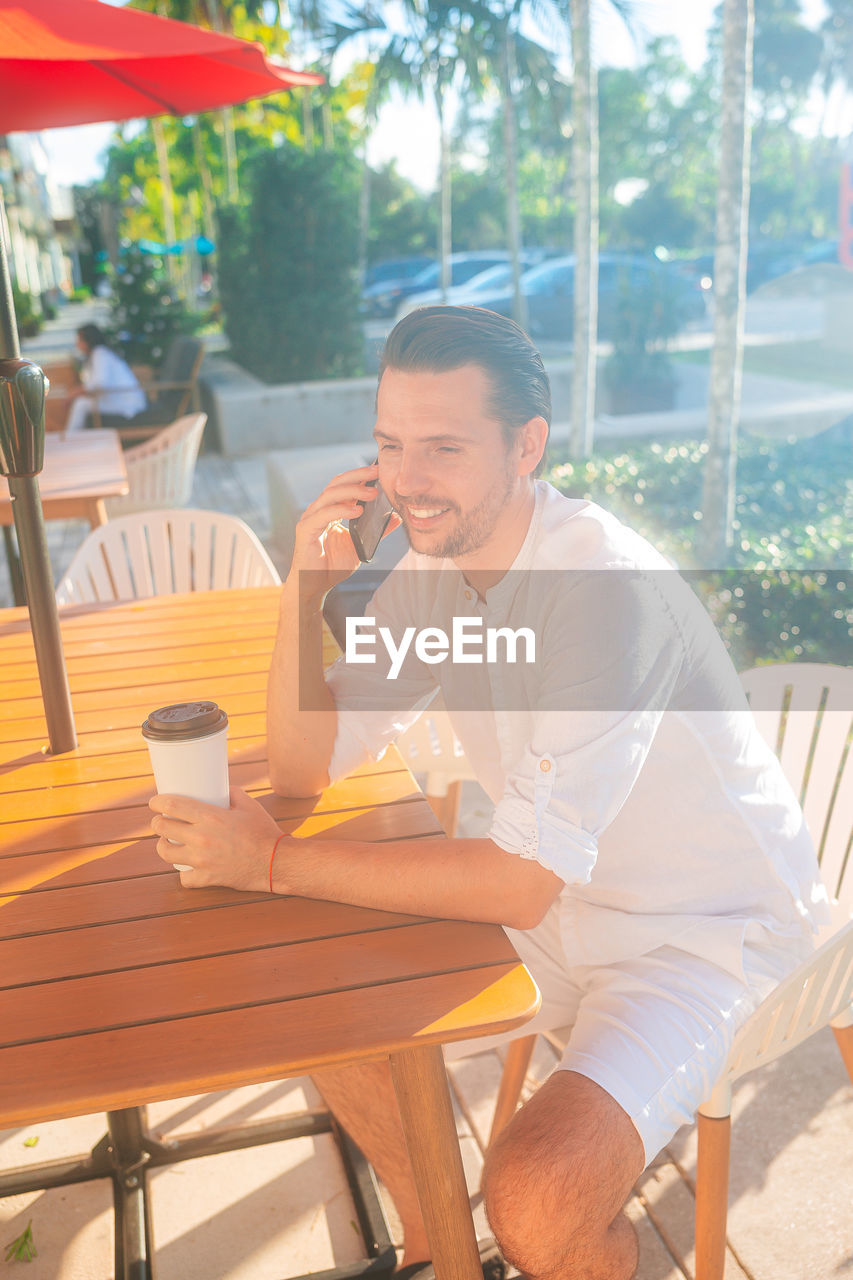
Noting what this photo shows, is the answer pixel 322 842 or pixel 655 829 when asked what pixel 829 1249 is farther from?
pixel 322 842

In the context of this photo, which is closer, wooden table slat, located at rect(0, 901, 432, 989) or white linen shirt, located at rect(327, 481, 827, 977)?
wooden table slat, located at rect(0, 901, 432, 989)

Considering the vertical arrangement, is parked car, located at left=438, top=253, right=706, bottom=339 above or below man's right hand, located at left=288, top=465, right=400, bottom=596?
above

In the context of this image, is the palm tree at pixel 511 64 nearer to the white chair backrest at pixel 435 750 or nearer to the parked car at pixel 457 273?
the parked car at pixel 457 273

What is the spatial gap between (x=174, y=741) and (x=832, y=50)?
127ft

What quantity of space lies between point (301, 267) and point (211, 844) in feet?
37.1

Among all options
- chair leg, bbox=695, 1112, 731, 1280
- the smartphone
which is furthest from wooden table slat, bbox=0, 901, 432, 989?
the smartphone

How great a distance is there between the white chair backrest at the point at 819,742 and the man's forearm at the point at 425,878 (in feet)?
2.86

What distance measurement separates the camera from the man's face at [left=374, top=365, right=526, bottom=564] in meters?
1.69

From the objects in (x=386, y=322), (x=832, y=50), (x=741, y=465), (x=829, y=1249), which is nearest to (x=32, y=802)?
(x=829, y=1249)

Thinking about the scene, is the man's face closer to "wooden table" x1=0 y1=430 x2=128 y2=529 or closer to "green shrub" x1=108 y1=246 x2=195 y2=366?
"wooden table" x1=0 y1=430 x2=128 y2=529

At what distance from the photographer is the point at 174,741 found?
4.36 feet

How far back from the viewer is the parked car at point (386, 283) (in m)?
19.8

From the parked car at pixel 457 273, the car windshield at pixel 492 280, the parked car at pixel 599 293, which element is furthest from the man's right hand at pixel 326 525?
the parked car at pixel 457 273

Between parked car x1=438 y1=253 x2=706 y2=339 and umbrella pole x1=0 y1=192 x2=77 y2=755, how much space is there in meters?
9.22
